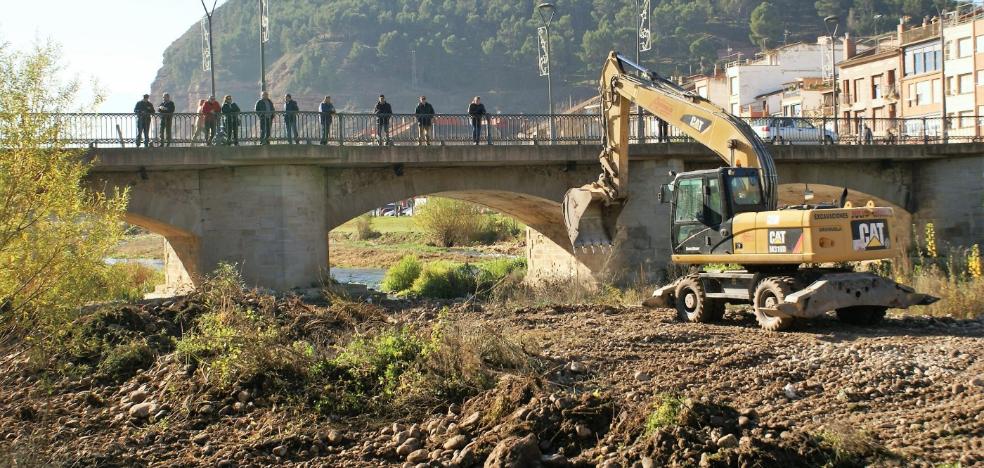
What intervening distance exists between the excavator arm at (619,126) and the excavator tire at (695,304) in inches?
101

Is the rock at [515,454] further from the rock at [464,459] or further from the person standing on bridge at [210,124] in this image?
the person standing on bridge at [210,124]

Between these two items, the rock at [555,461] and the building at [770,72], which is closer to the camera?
the rock at [555,461]

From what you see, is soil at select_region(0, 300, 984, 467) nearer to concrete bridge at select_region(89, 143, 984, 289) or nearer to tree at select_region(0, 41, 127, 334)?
tree at select_region(0, 41, 127, 334)

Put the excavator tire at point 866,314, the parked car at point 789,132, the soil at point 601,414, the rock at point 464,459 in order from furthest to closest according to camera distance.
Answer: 1. the parked car at point 789,132
2. the excavator tire at point 866,314
3. the rock at point 464,459
4. the soil at point 601,414

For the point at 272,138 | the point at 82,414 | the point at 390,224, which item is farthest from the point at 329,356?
the point at 390,224

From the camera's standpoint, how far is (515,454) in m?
10.0

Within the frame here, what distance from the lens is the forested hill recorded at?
466ft

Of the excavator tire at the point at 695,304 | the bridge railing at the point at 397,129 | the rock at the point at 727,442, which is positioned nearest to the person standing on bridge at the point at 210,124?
the bridge railing at the point at 397,129

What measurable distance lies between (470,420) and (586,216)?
1412cm

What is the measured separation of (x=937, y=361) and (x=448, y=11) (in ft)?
508

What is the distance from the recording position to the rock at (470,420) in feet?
36.3

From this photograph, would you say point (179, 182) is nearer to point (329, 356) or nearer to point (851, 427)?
point (329, 356)

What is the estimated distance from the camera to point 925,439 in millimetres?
10391

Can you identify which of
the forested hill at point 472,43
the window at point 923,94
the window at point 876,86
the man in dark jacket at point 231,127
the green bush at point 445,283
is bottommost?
the green bush at point 445,283
